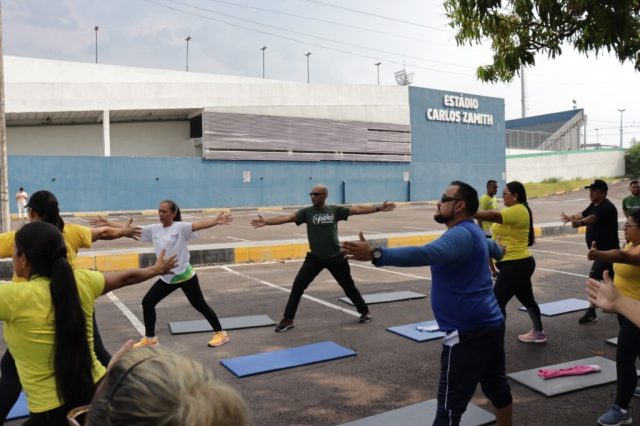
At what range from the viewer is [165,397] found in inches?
44.8

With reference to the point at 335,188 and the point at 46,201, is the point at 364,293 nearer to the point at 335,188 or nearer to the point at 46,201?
the point at 46,201

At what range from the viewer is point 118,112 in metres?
31.6

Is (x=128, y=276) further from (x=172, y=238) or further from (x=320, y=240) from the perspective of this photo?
(x=320, y=240)

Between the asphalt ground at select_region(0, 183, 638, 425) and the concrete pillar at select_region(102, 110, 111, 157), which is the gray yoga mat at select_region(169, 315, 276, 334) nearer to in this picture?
the asphalt ground at select_region(0, 183, 638, 425)

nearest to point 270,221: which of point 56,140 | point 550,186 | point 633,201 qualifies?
point 633,201

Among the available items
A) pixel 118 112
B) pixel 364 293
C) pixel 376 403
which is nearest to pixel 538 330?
pixel 376 403

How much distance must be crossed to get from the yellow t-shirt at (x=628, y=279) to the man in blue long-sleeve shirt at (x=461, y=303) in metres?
1.40

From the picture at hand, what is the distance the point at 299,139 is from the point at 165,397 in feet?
115

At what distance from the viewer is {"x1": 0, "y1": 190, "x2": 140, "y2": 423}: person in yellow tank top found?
3.01 meters

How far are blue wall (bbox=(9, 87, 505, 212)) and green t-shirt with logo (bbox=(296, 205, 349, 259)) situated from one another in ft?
85.7

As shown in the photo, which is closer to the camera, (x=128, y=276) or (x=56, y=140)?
(x=128, y=276)

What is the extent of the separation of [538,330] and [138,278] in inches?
189

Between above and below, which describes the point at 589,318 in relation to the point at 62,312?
below

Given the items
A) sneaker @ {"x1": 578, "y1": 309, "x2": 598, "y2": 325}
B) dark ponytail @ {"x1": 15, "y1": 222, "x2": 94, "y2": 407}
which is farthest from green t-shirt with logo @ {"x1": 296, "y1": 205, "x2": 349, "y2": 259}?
dark ponytail @ {"x1": 15, "y1": 222, "x2": 94, "y2": 407}
